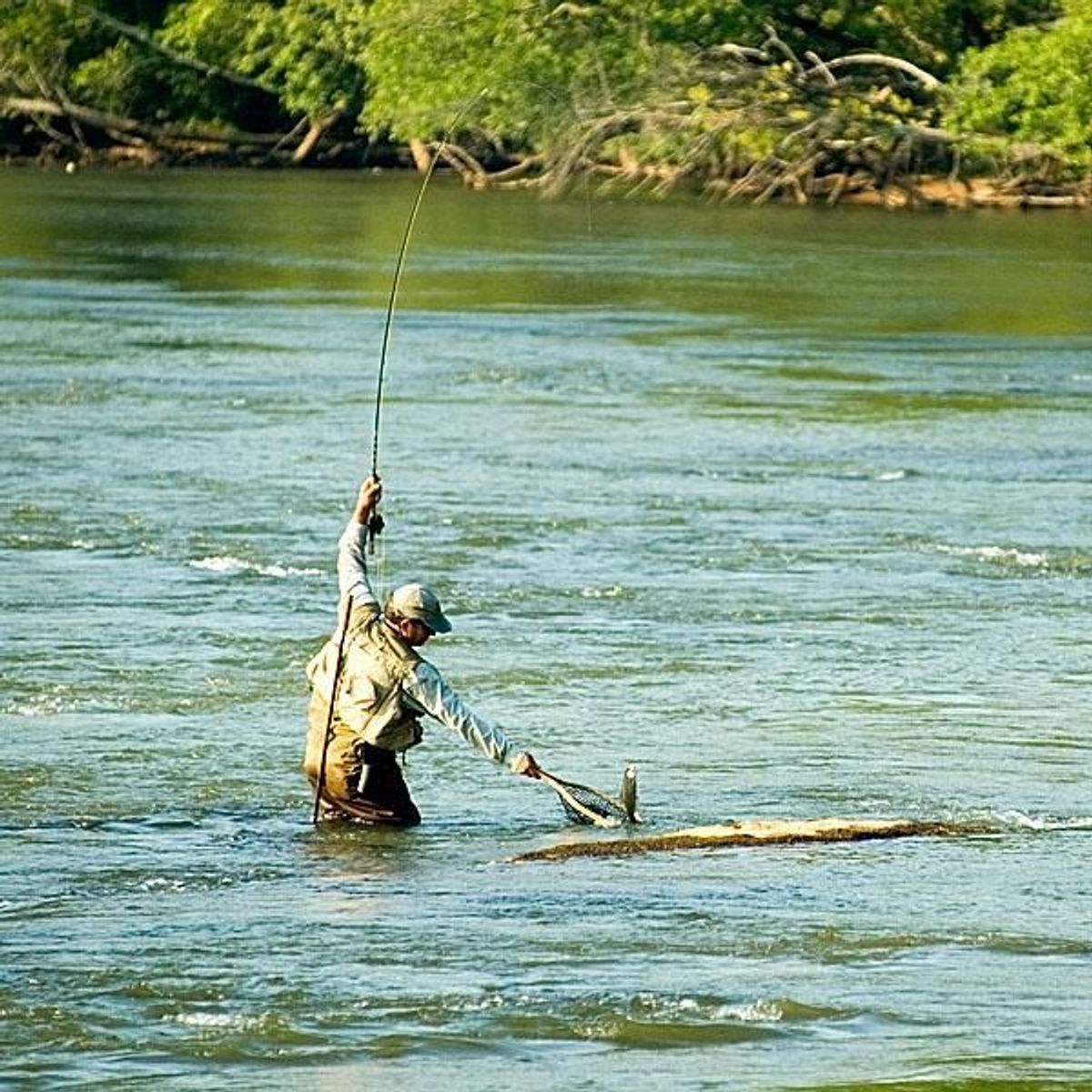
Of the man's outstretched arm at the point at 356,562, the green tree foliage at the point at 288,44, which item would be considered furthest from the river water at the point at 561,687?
the green tree foliage at the point at 288,44

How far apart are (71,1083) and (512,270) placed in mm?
30501

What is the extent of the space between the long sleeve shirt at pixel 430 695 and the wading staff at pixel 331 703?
49 millimetres

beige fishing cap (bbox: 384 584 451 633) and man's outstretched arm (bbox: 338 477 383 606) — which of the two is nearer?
beige fishing cap (bbox: 384 584 451 633)

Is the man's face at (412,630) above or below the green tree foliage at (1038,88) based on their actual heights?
below

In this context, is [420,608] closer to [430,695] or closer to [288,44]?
[430,695]

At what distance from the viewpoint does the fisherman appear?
399 inches

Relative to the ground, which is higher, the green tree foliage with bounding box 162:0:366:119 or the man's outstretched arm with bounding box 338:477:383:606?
the green tree foliage with bounding box 162:0:366:119

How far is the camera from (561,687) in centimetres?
1381

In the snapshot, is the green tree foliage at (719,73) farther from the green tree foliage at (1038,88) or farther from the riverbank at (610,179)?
the riverbank at (610,179)

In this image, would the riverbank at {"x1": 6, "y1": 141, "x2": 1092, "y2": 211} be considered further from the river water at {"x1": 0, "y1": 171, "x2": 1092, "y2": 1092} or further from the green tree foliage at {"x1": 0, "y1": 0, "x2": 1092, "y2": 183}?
the river water at {"x1": 0, "y1": 171, "x2": 1092, "y2": 1092}

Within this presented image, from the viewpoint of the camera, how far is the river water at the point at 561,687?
8367 mm

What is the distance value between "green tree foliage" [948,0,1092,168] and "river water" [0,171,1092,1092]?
480 inches

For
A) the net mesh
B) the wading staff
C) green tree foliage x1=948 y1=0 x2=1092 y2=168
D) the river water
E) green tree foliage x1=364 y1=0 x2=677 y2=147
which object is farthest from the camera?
green tree foliage x1=364 y1=0 x2=677 y2=147

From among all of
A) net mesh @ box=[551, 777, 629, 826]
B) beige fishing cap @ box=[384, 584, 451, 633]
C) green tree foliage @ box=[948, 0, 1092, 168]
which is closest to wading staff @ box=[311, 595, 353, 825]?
beige fishing cap @ box=[384, 584, 451, 633]
